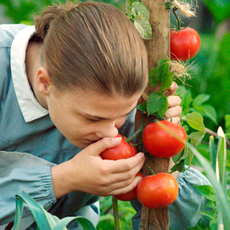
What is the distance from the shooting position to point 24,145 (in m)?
1.37

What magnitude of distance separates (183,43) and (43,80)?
44cm

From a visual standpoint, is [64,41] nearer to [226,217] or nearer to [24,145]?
[24,145]

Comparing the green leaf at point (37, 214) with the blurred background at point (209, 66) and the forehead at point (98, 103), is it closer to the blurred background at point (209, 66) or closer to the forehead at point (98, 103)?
the forehead at point (98, 103)

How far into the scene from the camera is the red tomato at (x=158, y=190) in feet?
3.27

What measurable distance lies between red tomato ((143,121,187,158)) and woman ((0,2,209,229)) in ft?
0.27

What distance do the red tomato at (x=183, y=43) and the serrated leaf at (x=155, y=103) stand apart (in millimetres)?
170

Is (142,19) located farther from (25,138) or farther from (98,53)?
(25,138)

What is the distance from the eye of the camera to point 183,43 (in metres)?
1.09

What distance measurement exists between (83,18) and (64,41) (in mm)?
83

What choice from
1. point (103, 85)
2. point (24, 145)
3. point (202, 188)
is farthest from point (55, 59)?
point (202, 188)

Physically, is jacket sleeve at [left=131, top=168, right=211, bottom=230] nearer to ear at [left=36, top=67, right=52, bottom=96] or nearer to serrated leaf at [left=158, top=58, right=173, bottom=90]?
serrated leaf at [left=158, top=58, right=173, bottom=90]

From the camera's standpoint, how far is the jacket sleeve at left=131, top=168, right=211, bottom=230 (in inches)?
53.1

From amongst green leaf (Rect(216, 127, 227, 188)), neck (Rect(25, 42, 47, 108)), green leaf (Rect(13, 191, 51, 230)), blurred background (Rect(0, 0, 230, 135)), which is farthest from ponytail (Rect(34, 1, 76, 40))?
blurred background (Rect(0, 0, 230, 135))

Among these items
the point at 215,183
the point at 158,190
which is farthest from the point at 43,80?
the point at 215,183
